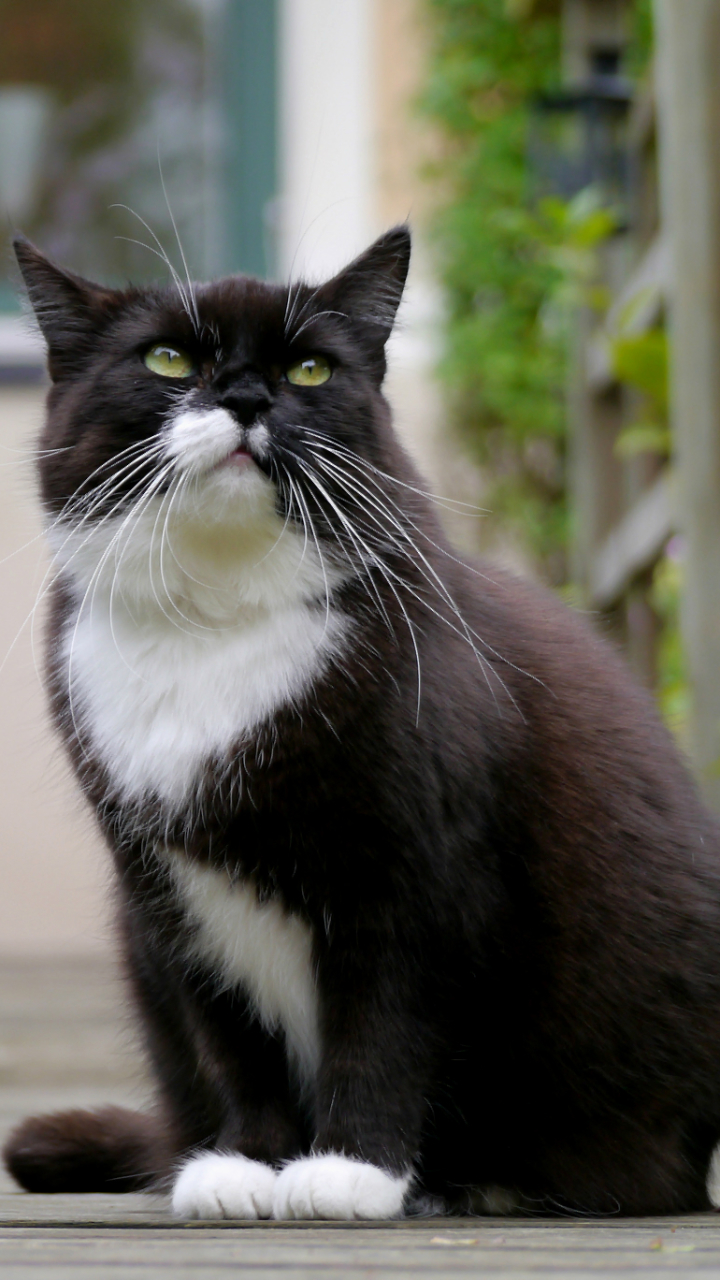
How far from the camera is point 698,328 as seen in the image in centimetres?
228

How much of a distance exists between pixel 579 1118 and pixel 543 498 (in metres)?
3.94

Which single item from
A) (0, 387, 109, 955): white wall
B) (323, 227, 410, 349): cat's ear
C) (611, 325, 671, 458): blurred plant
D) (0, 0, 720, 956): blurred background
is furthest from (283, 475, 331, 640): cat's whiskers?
(0, 387, 109, 955): white wall

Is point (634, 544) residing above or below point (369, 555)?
below

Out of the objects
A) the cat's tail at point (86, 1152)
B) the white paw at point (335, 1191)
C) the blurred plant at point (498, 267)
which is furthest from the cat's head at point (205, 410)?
the blurred plant at point (498, 267)

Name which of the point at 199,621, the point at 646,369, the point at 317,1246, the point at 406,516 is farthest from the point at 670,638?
the point at 317,1246

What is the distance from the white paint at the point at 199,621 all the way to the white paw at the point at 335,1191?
0.35 m

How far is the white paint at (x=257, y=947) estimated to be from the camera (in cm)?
139

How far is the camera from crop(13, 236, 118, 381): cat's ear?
1534mm

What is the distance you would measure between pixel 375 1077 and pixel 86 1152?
0.56 meters

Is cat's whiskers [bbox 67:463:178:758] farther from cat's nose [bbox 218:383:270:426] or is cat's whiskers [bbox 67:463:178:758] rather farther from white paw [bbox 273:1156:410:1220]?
white paw [bbox 273:1156:410:1220]

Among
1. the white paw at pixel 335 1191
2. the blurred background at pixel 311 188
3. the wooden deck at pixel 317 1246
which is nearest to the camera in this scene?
the wooden deck at pixel 317 1246

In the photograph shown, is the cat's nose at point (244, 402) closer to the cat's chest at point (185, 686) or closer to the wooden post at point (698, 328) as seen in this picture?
the cat's chest at point (185, 686)

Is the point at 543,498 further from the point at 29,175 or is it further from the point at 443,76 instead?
the point at 29,175

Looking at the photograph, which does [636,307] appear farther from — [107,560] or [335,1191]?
[335,1191]
